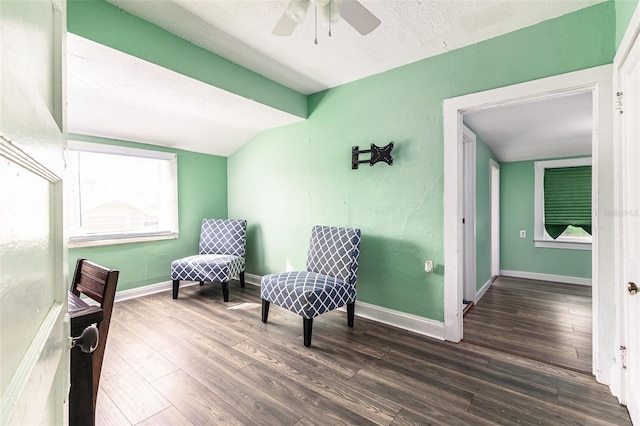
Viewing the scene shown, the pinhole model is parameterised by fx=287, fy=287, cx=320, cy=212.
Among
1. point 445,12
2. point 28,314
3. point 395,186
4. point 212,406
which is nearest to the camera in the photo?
point 28,314

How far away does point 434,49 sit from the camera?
7.80 feet

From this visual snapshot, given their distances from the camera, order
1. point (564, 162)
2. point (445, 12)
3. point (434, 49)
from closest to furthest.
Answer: point (445, 12) < point (434, 49) < point (564, 162)

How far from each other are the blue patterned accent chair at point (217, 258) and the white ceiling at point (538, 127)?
3114mm

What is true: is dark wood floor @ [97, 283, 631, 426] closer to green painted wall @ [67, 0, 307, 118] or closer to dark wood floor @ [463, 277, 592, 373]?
dark wood floor @ [463, 277, 592, 373]

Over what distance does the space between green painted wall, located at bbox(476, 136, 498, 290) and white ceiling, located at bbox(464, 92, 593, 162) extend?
0.20m

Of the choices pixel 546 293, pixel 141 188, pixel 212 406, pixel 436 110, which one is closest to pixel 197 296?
pixel 141 188

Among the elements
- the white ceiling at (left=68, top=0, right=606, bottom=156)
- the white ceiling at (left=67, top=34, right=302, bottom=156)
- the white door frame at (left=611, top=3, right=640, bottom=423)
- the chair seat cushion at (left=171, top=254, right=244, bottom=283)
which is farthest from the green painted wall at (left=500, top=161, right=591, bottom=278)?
the chair seat cushion at (left=171, top=254, right=244, bottom=283)

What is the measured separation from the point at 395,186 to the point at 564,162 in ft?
11.8

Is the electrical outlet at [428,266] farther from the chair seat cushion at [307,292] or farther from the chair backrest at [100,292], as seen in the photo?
the chair backrest at [100,292]

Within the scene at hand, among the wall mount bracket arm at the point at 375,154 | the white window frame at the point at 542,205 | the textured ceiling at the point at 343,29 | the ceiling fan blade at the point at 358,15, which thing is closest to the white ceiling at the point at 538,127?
the white window frame at the point at 542,205

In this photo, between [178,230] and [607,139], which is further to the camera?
[178,230]

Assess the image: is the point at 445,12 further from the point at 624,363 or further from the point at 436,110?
the point at 624,363

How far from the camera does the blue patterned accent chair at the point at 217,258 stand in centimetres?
338

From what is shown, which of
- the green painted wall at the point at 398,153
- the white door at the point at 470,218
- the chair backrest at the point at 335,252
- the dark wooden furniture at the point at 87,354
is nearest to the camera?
the dark wooden furniture at the point at 87,354
